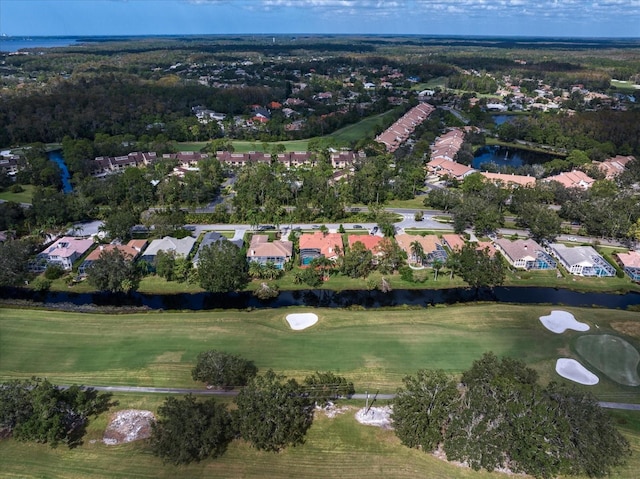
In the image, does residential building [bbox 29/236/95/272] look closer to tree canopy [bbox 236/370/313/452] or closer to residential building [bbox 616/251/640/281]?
tree canopy [bbox 236/370/313/452]

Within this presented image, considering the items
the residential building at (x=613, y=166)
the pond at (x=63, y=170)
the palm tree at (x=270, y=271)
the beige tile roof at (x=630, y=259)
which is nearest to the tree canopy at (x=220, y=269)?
the palm tree at (x=270, y=271)

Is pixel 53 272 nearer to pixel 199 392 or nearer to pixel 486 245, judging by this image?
pixel 199 392

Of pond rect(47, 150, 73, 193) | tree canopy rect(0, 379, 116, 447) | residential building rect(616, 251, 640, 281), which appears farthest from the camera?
pond rect(47, 150, 73, 193)

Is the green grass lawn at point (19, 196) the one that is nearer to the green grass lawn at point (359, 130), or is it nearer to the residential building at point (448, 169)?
the green grass lawn at point (359, 130)

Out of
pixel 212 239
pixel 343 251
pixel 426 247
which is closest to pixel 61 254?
pixel 212 239

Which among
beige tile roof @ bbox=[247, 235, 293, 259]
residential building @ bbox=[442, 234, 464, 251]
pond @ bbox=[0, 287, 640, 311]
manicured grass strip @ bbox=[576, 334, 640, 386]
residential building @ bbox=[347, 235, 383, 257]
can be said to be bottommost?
pond @ bbox=[0, 287, 640, 311]

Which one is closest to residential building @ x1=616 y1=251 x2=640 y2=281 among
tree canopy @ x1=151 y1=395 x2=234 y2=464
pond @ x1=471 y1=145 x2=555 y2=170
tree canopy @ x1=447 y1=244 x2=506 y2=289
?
tree canopy @ x1=447 y1=244 x2=506 y2=289
